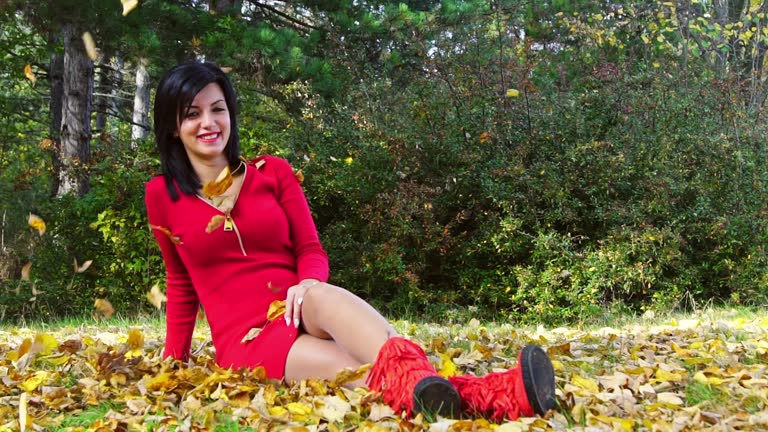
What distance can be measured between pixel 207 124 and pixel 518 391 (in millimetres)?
1539

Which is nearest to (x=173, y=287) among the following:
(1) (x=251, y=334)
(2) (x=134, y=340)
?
(1) (x=251, y=334)

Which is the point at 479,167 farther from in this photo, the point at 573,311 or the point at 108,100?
the point at 108,100

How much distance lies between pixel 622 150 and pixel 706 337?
320 centimetres

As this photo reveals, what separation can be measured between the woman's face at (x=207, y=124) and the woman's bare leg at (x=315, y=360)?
831 millimetres

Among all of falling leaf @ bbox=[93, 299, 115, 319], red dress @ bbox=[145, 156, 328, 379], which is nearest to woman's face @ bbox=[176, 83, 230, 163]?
red dress @ bbox=[145, 156, 328, 379]

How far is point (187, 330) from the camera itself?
3176 mm

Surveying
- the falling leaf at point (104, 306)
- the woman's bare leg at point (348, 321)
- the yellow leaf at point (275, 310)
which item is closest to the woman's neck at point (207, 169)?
the yellow leaf at point (275, 310)

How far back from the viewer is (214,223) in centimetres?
299

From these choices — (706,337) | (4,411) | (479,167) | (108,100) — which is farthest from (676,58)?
(108,100)

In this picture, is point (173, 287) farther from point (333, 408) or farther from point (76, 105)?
point (76, 105)

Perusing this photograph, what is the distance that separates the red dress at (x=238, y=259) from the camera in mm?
3002

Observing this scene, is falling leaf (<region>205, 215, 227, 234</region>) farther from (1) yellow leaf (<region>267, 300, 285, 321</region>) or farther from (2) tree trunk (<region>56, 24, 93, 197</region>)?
(2) tree trunk (<region>56, 24, 93, 197</region>)

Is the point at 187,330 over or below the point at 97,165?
below

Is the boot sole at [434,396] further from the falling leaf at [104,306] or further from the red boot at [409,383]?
the falling leaf at [104,306]
